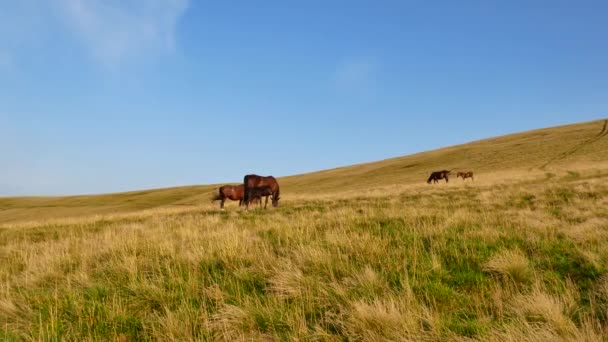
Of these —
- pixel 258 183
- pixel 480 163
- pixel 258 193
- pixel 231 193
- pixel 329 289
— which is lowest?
pixel 329 289

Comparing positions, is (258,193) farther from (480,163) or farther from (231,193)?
(480,163)

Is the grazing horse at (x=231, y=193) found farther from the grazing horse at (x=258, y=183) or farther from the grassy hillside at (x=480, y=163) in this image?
the grassy hillside at (x=480, y=163)

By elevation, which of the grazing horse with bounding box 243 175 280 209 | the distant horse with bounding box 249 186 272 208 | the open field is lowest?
the open field

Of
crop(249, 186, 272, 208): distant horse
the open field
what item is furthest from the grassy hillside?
the open field

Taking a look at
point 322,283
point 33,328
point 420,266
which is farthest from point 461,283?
point 33,328

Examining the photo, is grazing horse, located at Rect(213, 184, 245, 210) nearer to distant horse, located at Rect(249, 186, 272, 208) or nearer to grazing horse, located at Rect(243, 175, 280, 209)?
grazing horse, located at Rect(243, 175, 280, 209)

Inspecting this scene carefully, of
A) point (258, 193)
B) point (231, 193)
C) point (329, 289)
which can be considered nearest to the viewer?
point (329, 289)

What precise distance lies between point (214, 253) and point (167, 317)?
2.61 meters

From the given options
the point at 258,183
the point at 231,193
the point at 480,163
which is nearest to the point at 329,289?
the point at 258,183

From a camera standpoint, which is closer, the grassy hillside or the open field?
the open field

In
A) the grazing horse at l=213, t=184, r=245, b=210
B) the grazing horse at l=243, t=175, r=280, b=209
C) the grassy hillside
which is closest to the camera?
the grazing horse at l=243, t=175, r=280, b=209

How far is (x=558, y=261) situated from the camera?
16.9 feet

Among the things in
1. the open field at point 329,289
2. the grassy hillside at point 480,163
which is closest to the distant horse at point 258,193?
the open field at point 329,289

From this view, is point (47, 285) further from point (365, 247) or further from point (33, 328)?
point (365, 247)
